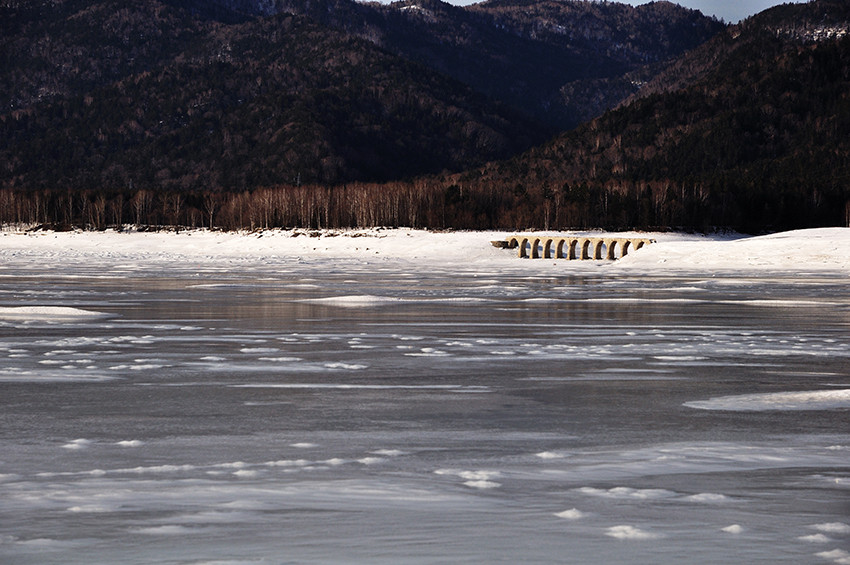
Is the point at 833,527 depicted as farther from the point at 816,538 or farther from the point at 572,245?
the point at 572,245

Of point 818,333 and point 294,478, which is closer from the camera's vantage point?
point 294,478

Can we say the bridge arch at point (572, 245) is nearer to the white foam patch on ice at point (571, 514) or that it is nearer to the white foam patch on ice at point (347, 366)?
the white foam patch on ice at point (347, 366)

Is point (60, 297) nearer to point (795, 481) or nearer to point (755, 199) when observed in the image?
point (795, 481)

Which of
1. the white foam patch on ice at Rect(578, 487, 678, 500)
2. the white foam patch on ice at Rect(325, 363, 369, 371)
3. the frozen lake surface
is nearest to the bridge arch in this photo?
the frozen lake surface

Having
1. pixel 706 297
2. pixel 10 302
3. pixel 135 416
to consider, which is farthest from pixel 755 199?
pixel 135 416

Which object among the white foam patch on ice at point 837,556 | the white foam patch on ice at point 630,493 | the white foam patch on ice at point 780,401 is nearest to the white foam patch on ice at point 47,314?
the white foam patch on ice at point 780,401

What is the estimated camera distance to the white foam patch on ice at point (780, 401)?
41.3 feet

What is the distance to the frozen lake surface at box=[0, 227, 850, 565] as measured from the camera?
7215 millimetres

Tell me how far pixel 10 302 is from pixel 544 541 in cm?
2589

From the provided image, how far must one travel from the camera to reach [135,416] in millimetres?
11805

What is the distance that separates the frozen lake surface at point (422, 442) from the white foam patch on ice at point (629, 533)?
0.02 metres

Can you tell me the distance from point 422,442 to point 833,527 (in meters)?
4.04

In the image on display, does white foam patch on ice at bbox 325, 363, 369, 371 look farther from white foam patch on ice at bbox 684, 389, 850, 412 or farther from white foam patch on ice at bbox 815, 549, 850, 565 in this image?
white foam patch on ice at bbox 815, 549, 850, 565

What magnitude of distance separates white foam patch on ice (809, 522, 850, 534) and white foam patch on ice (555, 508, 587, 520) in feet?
4.89
